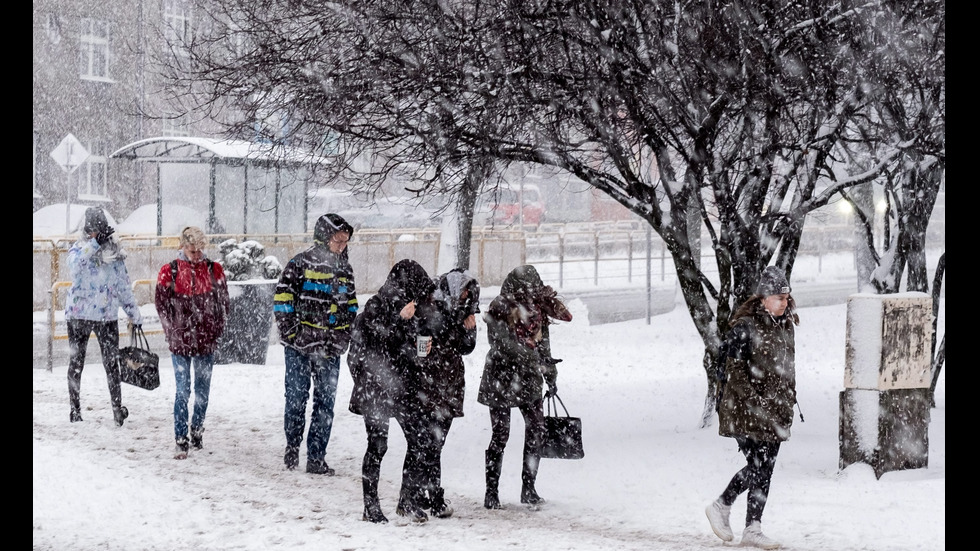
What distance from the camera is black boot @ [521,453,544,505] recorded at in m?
7.49

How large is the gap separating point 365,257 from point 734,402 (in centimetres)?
1850

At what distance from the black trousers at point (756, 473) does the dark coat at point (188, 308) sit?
4.28 metres

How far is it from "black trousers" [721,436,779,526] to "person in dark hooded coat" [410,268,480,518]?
1.69 metres

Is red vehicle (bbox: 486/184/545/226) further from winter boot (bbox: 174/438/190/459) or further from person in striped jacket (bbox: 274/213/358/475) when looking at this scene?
person in striped jacket (bbox: 274/213/358/475)

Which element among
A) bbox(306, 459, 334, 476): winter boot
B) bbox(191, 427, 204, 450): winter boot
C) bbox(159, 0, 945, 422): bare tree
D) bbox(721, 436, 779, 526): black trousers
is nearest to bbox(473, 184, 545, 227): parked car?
bbox(159, 0, 945, 422): bare tree

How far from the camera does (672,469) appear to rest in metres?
8.45

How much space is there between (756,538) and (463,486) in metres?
2.59

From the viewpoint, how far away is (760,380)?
20.5 ft

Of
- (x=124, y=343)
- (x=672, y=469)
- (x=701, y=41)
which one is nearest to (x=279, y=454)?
(x=672, y=469)

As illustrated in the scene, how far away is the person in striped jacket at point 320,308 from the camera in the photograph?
792cm

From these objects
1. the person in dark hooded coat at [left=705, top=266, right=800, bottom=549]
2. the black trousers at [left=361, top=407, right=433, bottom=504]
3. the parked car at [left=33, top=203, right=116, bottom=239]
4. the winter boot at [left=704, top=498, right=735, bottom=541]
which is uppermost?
the parked car at [left=33, top=203, right=116, bottom=239]

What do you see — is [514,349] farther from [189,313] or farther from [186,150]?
[186,150]
